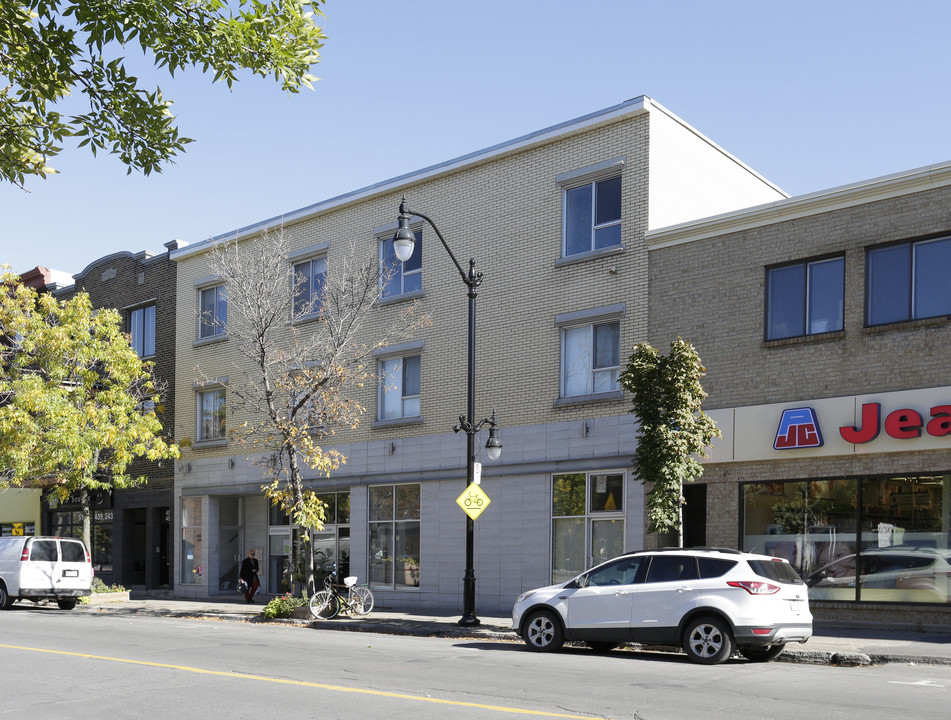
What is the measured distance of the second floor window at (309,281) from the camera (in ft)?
99.1

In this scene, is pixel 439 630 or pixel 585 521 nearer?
pixel 439 630

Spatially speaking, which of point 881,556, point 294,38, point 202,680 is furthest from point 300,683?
point 881,556

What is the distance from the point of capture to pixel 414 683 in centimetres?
1230

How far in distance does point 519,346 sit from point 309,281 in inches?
330

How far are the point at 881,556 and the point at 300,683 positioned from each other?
11683 millimetres

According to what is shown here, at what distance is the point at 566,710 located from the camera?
34.1 ft

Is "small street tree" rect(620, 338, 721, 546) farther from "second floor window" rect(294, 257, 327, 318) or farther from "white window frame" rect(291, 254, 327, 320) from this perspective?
"second floor window" rect(294, 257, 327, 318)

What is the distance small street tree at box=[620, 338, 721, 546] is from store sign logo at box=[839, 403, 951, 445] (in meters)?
2.61

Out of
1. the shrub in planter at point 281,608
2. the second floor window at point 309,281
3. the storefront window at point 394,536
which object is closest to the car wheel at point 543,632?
the shrub in planter at point 281,608

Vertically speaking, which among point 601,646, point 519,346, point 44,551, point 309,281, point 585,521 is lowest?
point 44,551

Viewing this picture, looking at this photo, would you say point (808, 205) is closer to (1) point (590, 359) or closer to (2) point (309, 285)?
(1) point (590, 359)

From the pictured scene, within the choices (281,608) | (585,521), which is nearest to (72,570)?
(281,608)

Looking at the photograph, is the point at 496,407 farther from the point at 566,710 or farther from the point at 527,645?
the point at 566,710

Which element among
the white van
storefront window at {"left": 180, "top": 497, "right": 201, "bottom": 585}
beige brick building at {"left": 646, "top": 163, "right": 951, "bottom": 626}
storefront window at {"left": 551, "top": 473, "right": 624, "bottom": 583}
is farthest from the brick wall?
beige brick building at {"left": 646, "top": 163, "right": 951, "bottom": 626}
